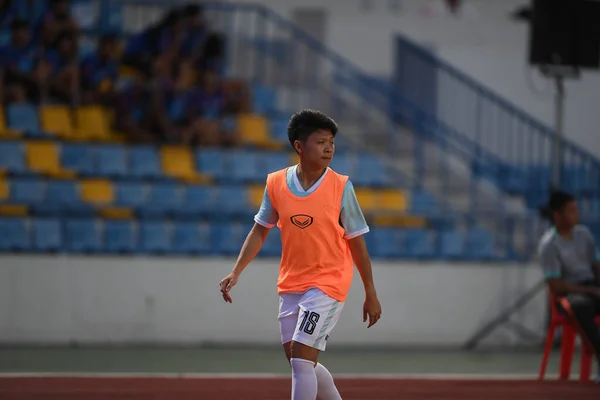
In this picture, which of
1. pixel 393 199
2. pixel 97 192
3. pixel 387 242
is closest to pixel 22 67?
pixel 97 192

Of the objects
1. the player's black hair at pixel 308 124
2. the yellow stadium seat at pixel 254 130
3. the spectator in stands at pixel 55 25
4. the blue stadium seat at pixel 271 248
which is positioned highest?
the spectator in stands at pixel 55 25

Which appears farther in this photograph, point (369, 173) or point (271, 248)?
point (369, 173)

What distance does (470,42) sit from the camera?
1728 centimetres

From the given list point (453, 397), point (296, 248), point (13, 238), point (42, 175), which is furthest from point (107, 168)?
point (296, 248)

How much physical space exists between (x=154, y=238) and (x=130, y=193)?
838 millimetres

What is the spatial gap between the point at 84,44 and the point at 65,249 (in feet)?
13.8

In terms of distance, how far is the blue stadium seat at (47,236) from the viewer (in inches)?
449

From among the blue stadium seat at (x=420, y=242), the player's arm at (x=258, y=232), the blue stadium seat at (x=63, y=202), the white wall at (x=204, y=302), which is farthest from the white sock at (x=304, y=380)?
the blue stadium seat at (x=420, y=242)

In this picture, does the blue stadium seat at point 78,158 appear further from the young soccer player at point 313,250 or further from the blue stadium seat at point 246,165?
the young soccer player at point 313,250

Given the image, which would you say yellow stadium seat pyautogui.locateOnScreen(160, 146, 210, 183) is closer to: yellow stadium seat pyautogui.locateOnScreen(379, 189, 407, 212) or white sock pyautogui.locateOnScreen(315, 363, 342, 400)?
yellow stadium seat pyautogui.locateOnScreen(379, 189, 407, 212)

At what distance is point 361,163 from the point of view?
42.9 ft

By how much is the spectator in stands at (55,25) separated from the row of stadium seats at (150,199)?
2485 millimetres

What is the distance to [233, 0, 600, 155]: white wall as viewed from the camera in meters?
17.2

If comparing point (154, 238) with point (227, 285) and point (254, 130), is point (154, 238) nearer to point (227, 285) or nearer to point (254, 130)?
point (254, 130)
